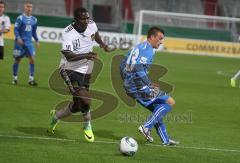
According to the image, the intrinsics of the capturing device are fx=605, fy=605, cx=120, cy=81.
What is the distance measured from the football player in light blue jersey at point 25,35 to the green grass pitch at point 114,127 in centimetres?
52

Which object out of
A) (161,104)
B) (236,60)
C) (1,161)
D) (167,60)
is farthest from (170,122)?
(236,60)

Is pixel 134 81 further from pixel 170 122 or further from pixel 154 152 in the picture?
Result: pixel 170 122

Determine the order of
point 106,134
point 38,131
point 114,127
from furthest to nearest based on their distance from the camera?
point 114,127, point 106,134, point 38,131

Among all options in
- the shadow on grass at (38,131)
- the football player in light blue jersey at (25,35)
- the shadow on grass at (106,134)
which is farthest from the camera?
the football player in light blue jersey at (25,35)

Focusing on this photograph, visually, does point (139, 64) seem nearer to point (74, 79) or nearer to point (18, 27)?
point (74, 79)

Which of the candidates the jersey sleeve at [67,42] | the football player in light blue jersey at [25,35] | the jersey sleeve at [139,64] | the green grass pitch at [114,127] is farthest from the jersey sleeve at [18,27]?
the jersey sleeve at [139,64]

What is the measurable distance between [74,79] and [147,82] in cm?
134

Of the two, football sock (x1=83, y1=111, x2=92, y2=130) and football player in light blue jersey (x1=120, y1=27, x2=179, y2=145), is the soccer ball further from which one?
football sock (x1=83, y1=111, x2=92, y2=130)

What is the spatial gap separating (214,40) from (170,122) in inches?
1062

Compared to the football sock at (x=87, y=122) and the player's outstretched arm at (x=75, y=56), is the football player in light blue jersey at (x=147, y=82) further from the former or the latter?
the football sock at (x=87, y=122)

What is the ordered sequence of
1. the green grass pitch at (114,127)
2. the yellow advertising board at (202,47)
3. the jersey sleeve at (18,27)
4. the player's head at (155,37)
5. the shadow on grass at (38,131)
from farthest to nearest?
the yellow advertising board at (202,47) < the jersey sleeve at (18,27) < the shadow on grass at (38,131) < the player's head at (155,37) < the green grass pitch at (114,127)

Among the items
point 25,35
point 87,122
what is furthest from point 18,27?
point 87,122

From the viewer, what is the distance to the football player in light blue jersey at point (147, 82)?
35.0 feet

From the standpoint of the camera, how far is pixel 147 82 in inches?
424
